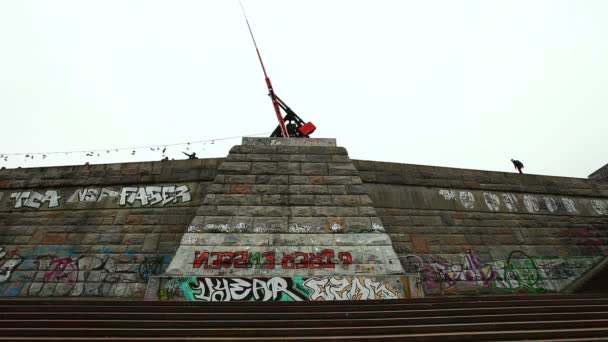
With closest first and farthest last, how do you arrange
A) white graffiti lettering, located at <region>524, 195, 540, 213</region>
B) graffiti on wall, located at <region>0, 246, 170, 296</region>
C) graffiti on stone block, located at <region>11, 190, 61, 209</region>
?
graffiti on wall, located at <region>0, 246, 170, 296</region> < graffiti on stone block, located at <region>11, 190, 61, 209</region> < white graffiti lettering, located at <region>524, 195, 540, 213</region>

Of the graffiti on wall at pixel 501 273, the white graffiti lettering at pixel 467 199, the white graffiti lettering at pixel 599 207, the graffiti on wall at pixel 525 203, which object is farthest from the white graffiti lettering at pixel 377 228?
the white graffiti lettering at pixel 599 207

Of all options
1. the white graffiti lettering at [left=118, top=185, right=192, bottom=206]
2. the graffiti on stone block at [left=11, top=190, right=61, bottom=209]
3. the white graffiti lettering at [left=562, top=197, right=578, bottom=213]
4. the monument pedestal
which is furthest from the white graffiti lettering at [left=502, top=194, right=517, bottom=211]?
the graffiti on stone block at [left=11, top=190, right=61, bottom=209]

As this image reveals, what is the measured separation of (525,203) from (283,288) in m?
10.9

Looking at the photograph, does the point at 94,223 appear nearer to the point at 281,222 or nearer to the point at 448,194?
the point at 281,222

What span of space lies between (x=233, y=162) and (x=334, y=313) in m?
6.54

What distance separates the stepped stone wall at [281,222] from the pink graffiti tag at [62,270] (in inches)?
1.3

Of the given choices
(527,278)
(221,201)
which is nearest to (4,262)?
(221,201)

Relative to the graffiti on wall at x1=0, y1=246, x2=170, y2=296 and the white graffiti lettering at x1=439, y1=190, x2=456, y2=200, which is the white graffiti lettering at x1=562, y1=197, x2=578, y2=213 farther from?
the graffiti on wall at x1=0, y1=246, x2=170, y2=296

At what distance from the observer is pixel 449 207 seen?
12.2 meters

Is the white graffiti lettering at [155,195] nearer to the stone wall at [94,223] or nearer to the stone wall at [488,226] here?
the stone wall at [94,223]

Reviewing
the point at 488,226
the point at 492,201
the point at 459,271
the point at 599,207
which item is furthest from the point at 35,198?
the point at 599,207

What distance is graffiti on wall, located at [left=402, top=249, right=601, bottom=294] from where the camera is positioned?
10.1 metres

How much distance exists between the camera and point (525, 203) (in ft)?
43.4

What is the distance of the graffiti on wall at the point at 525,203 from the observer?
12.5 m
